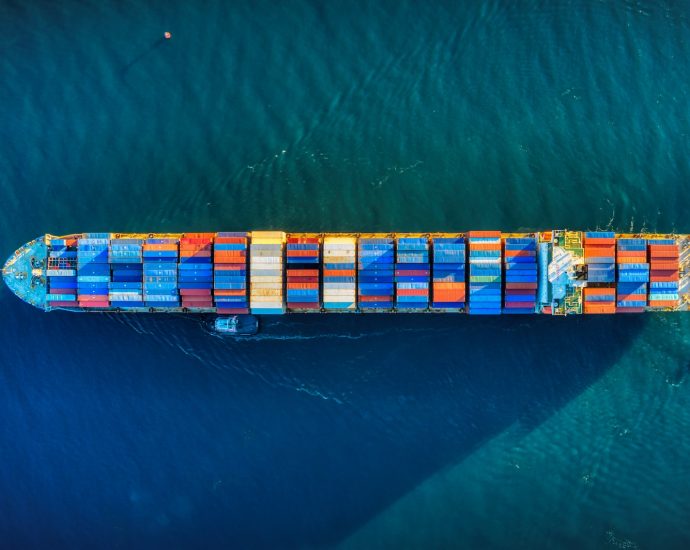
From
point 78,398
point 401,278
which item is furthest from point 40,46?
point 401,278

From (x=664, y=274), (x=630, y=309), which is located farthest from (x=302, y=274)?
(x=664, y=274)

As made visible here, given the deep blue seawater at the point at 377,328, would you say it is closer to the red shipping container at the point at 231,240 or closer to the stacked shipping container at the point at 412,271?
the red shipping container at the point at 231,240

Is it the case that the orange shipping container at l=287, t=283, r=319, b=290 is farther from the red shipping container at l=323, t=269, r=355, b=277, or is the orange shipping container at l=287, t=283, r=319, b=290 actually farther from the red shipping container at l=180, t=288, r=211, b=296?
the red shipping container at l=180, t=288, r=211, b=296

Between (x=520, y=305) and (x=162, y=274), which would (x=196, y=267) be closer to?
(x=162, y=274)

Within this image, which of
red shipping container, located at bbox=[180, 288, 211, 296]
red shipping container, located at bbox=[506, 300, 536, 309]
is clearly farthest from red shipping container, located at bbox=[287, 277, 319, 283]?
red shipping container, located at bbox=[506, 300, 536, 309]

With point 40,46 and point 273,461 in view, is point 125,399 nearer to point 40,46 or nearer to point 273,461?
point 273,461
